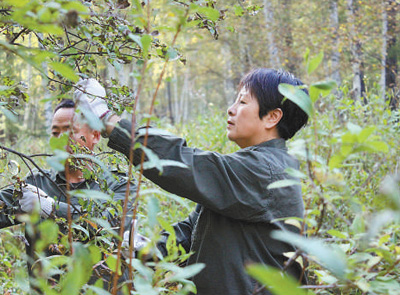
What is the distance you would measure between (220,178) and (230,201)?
0.09 m

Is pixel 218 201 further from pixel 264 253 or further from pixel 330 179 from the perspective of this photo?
pixel 330 179

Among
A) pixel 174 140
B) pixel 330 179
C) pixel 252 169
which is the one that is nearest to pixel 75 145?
pixel 174 140

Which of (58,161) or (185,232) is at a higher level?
(58,161)

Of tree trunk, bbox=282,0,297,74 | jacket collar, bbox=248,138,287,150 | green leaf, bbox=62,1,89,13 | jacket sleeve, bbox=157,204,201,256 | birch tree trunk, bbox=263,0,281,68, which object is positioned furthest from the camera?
tree trunk, bbox=282,0,297,74

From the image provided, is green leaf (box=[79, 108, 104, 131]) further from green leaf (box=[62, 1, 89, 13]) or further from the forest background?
green leaf (box=[62, 1, 89, 13])

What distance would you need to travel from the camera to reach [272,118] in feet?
6.23

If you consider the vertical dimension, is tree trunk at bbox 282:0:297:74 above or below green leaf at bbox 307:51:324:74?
above

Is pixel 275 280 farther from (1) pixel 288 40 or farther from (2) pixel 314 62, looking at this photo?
(1) pixel 288 40

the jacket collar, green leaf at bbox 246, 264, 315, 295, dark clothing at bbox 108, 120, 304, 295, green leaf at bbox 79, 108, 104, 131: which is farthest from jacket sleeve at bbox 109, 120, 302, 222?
green leaf at bbox 246, 264, 315, 295

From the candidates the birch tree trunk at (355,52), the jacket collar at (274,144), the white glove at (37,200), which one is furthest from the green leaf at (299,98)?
the birch tree trunk at (355,52)

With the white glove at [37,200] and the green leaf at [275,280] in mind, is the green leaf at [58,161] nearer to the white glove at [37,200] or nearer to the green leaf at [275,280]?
the green leaf at [275,280]

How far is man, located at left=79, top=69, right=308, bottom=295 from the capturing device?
1.48 m

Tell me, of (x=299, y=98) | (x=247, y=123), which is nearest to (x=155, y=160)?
(x=299, y=98)

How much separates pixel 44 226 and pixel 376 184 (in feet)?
13.1
